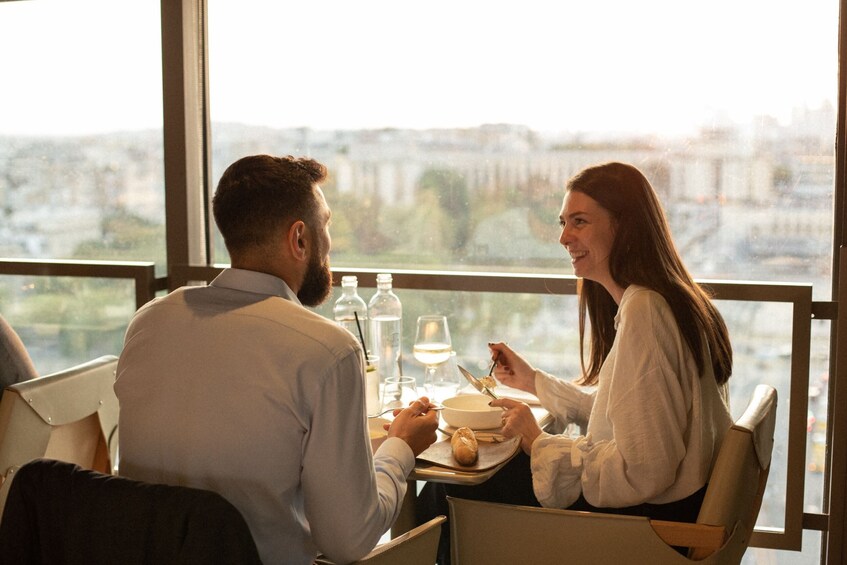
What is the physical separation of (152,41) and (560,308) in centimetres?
168

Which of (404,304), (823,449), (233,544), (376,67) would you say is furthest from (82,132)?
(823,449)

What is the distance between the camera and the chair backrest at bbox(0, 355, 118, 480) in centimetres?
191

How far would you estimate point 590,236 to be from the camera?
210 centimetres

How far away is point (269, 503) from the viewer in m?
1.44

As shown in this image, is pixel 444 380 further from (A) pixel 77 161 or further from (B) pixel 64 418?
(A) pixel 77 161

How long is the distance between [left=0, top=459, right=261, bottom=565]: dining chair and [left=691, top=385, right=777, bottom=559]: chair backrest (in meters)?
0.92

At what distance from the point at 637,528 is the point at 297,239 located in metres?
0.86

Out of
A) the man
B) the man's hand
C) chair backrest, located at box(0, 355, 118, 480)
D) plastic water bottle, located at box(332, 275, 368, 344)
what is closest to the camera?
the man

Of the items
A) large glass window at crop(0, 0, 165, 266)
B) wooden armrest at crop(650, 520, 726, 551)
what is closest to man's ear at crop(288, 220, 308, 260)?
wooden armrest at crop(650, 520, 726, 551)

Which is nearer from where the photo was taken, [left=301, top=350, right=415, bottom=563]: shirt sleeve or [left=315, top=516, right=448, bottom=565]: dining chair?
[left=301, top=350, right=415, bottom=563]: shirt sleeve

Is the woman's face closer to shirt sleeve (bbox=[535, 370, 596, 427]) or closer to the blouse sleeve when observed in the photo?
shirt sleeve (bbox=[535, 370, 596, 427])

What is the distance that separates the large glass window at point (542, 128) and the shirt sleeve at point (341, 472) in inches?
58.6

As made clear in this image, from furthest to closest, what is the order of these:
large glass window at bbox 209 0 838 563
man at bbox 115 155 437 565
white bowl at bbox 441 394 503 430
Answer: large glass window at bbox 209 0 838 563
white bowl at bbox 441 394 503 430
man at bbox 115 155 437 565

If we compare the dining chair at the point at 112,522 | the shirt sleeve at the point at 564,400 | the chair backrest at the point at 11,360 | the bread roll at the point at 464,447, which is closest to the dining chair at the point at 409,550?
the bread roll at the point at 464,447
